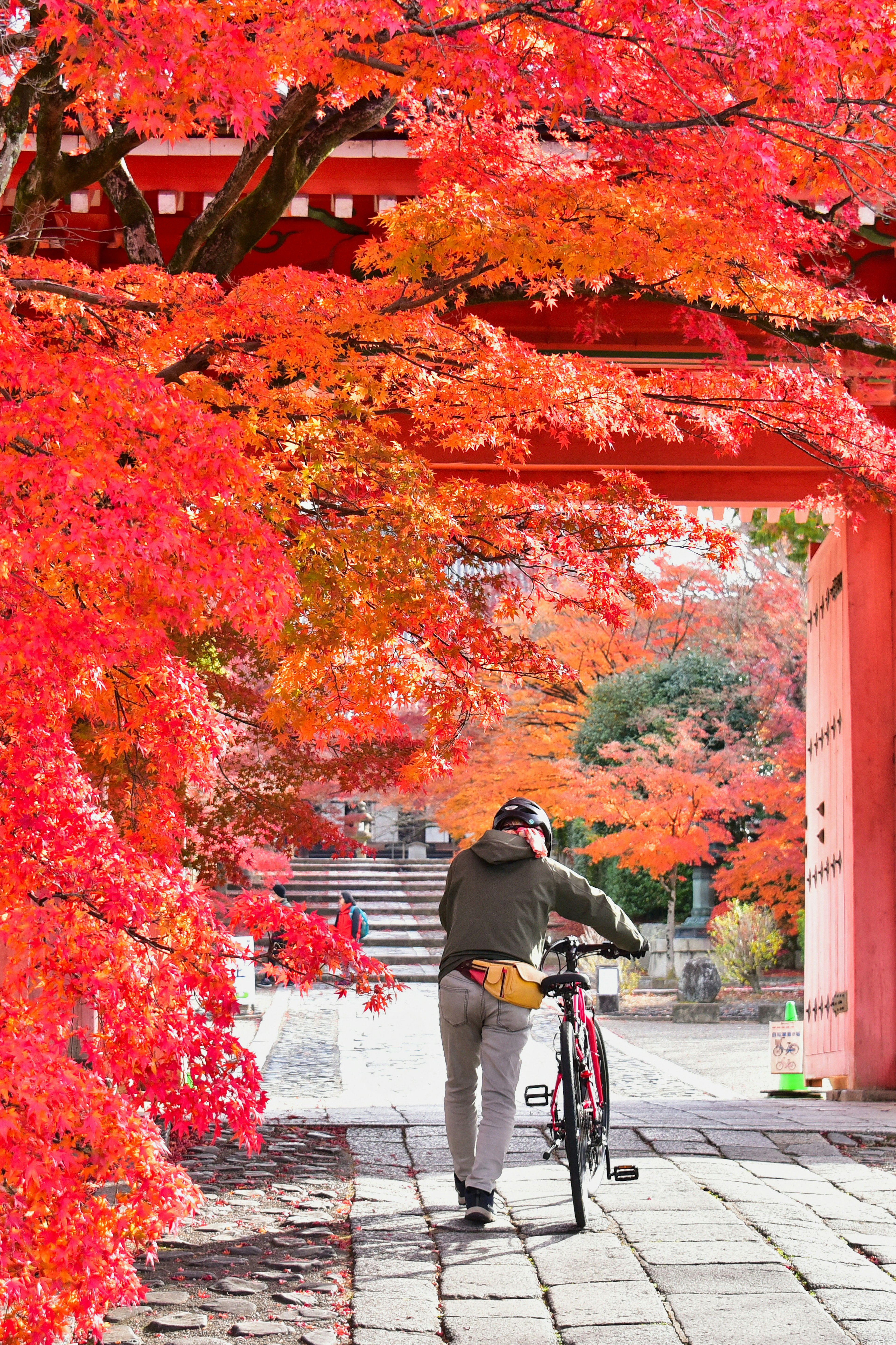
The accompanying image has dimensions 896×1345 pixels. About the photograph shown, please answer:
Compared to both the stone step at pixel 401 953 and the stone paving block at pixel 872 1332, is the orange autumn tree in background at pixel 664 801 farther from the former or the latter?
the stone paving block at pixel 872 1332

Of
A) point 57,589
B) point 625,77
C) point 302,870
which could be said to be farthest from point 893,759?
point 302,870

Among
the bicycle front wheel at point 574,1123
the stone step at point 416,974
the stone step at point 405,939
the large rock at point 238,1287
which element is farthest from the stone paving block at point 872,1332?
the stone step at point 405,939

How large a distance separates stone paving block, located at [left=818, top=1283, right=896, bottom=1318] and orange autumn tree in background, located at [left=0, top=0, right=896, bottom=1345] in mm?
1648

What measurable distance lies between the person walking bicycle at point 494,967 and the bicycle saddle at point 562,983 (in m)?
0.03

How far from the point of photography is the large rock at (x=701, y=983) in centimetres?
1769

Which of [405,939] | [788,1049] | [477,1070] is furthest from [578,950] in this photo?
[405,939]

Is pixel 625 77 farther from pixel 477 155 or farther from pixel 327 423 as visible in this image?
pixel 327 423

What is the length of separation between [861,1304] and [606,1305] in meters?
0.69

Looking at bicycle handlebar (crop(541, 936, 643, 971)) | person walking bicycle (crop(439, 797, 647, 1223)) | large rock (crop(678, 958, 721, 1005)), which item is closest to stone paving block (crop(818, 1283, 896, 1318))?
person walking bicycle (crop(439, 797, 647, 1223))

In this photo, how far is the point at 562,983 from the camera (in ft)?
14.3

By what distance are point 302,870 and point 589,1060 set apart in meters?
28.3

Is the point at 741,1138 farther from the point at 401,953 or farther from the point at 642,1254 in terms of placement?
the point at 401,953

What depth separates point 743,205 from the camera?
550cm

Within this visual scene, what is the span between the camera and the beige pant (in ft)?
14.2
